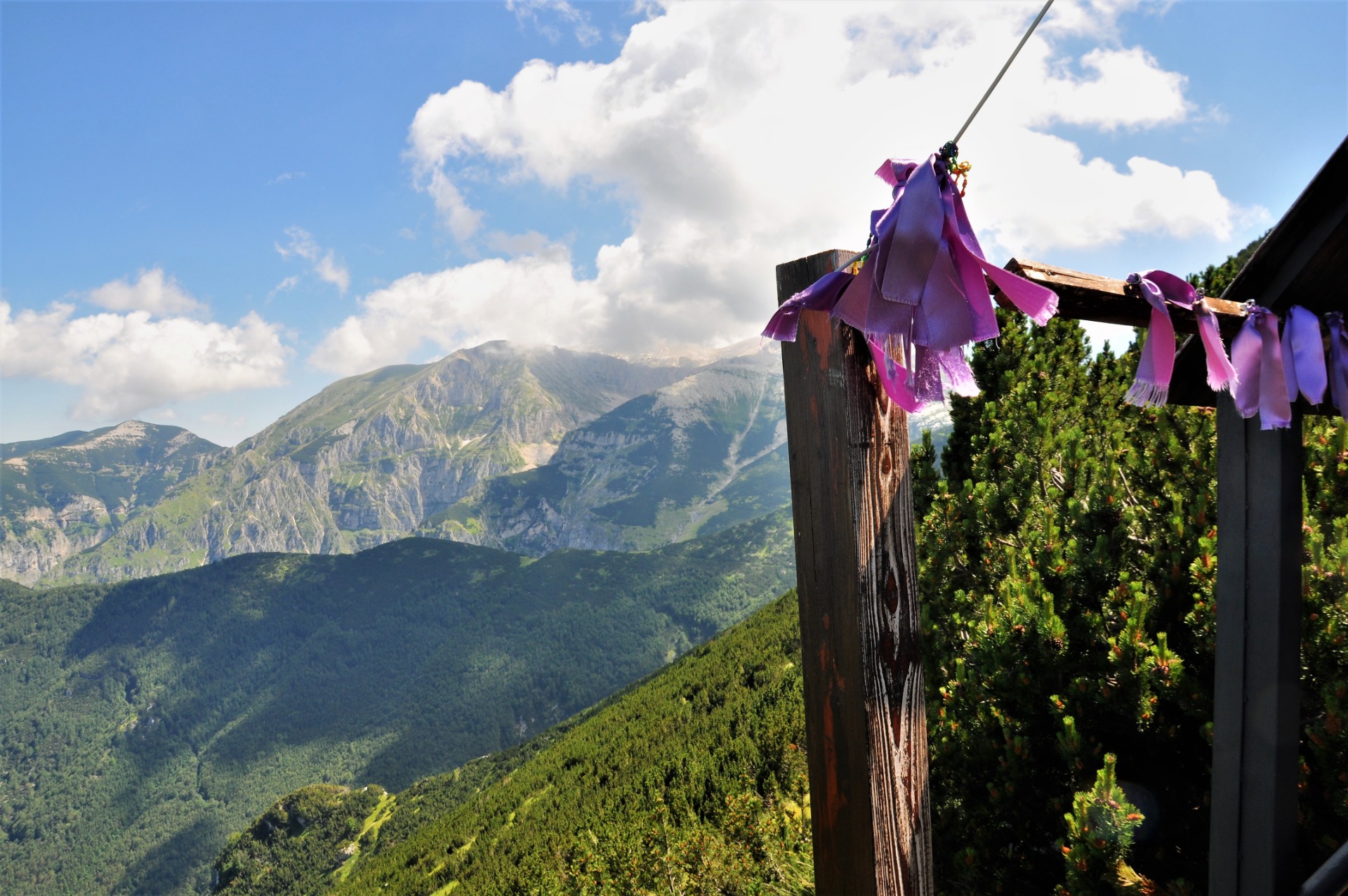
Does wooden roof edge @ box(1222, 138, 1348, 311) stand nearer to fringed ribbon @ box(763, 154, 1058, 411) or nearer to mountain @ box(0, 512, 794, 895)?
fringed ribbon @ box(763, 154, 1058, 411)

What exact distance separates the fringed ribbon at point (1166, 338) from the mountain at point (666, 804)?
4.47 m

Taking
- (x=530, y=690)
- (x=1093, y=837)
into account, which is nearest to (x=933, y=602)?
(x=1093, y=837)

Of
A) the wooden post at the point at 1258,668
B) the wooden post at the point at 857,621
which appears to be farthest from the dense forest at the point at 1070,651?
the wooden post at the point at 857,621

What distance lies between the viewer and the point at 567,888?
768cm

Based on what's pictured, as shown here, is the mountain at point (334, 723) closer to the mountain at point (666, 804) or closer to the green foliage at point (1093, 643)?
the mountain at point (666, 804)

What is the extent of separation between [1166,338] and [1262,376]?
0.40 meters

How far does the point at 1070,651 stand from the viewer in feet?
Answer: 11.1

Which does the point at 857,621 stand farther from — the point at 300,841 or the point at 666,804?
the point at 300,841

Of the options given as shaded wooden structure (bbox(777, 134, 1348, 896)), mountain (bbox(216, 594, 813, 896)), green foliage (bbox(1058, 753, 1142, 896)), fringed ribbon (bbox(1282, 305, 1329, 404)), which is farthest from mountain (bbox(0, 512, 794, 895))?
fringed ribbon (bbox(1282, 305, 1329, 404))

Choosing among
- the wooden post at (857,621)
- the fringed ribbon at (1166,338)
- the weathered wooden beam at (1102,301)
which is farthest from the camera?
the fringed ribbon at (1166,338)

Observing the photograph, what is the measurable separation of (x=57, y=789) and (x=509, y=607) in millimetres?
114696

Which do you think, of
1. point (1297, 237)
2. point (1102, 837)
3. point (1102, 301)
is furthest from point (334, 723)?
point (1297, 237)

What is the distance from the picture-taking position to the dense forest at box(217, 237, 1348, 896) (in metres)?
2.59

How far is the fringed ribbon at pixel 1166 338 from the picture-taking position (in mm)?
1928
